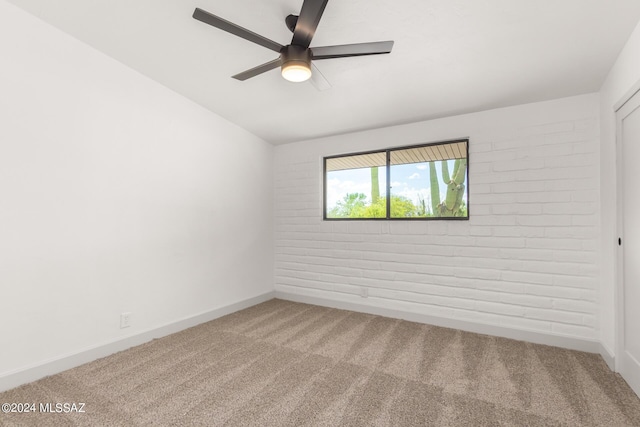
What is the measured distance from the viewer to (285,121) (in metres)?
→ 3.79

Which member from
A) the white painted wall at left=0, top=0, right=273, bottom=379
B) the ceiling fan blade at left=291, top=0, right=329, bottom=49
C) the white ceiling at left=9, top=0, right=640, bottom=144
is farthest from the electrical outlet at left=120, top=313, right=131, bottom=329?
the ceiling fan blade at left=291, top=0, right=329, bottom=49

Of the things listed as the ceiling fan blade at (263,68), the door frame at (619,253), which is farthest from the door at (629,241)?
the ceiling fan blade at (263,68)

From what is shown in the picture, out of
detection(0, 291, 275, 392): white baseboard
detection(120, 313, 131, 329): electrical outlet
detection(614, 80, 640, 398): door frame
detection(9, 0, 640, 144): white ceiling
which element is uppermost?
detection(9, 0, 640, 144): white ceiling

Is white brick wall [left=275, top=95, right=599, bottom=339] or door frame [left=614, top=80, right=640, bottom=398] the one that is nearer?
door frame [left=614, top=80, right=640, bottom=398]

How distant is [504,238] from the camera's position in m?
3.03

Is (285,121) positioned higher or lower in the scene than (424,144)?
higher

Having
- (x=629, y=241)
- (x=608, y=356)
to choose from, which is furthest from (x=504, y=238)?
(x=608, y=356)

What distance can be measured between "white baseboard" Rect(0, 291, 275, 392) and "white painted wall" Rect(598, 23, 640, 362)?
13.1ft

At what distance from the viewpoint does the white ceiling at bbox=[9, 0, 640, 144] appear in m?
1.92

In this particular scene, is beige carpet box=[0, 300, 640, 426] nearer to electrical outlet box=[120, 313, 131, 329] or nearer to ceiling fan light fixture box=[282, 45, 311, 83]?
electrical outlet box=[120, 313, 131, 329]

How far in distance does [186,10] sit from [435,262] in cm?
342

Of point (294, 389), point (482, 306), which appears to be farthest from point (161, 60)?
point (482, 306)

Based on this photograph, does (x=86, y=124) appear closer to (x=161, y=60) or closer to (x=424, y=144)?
(x=161, y=60)

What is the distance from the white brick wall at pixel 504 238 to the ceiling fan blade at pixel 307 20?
2159 millimetres
